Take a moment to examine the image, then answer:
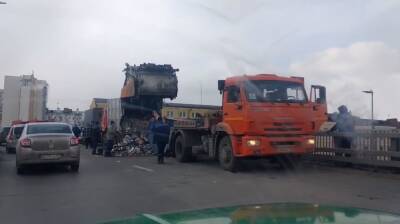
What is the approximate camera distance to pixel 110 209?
8695 millimetres

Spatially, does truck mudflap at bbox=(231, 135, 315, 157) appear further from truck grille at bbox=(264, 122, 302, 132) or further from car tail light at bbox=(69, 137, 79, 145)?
car tail light at bbox=(69, 137, 79, 145)

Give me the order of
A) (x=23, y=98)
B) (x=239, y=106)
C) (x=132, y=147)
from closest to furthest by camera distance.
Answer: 1. (x=239, y=106)
2. (x=132, y=147)
3. (x=23, y=98)

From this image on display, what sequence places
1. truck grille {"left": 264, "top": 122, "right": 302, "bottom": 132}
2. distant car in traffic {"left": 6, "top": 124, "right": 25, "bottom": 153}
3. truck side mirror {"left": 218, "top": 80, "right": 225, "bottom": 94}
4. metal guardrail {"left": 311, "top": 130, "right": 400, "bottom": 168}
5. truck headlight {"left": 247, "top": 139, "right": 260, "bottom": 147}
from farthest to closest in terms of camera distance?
distant car in traffic {"left": 6, "top": 124, "right": 25, "bottom": 153}
truck side mirror {"left": 218, "top": 80, "right": 225, "bottom": 94}
truck grille {"left": 264, "top": 122, "right": 302, "bottom": 132}
truck headlight {"left": 247, "top": 139, "right": 260, "bottom": 147}
metal guardrail {"left": 311, "top": 130, "right": 400, "bottom": 168}

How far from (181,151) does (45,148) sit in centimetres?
539

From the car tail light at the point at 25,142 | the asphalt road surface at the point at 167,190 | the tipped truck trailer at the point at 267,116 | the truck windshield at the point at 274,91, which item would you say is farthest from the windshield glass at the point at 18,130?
the truck windshield at the point at 274,91

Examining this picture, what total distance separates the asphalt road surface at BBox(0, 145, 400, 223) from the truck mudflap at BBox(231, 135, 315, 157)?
0.63 metres

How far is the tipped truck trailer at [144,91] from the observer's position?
24.1 m

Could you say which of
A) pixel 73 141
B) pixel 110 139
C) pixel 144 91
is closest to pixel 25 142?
pixel 73 141

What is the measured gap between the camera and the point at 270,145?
45.6 ft

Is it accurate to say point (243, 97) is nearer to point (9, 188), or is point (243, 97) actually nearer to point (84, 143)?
point (9, 188)

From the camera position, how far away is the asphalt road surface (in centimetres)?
873

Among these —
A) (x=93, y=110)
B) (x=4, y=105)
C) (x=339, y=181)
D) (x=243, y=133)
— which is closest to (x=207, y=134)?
(x=243, y=133)

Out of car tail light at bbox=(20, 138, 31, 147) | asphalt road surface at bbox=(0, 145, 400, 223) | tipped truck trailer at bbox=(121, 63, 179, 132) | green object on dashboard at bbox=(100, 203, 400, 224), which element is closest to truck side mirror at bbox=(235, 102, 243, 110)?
asphalt road surface at bbox=(0, 145, 400, 223)

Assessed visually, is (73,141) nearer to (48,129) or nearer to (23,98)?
(48,129)
